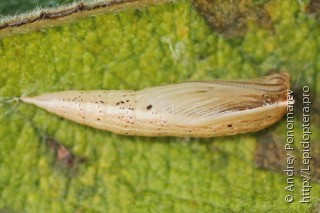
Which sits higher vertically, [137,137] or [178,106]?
[178,106]

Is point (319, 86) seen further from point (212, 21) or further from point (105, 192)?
point (105, 192)

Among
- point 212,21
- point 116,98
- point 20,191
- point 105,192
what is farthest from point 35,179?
point 212,21

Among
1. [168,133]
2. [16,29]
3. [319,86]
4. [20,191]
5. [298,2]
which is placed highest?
[298,2]

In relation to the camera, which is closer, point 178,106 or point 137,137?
point 178,106
